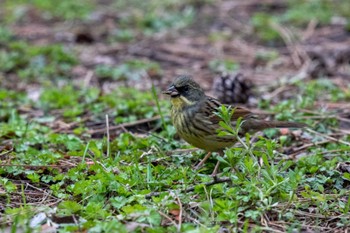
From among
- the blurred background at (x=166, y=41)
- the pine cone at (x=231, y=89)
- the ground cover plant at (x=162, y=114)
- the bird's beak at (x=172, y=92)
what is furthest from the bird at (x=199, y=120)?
the blurred background at (x=166, y=41)

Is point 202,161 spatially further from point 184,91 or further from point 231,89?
point 231,89

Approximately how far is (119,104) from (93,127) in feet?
1.57

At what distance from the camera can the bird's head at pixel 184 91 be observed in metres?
5.55


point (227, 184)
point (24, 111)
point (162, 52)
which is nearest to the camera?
point (227, 184)

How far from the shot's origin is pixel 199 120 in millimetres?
5398

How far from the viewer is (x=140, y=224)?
3928 millimetres

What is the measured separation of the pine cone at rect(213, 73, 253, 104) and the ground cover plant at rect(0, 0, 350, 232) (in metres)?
0.01

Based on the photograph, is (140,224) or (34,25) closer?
(140,224)

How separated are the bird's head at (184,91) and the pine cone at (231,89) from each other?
1618 mm

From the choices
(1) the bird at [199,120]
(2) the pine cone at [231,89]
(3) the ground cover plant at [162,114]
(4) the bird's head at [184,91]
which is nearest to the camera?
(3) the ground cover plant at [162,114]

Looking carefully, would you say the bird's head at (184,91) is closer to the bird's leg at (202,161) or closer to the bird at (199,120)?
the bird at (199,120)

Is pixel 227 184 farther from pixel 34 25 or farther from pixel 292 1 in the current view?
pixel 292 1

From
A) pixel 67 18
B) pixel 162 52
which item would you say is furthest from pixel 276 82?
pixel 67 18

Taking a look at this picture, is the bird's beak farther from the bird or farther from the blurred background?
the blurred background
